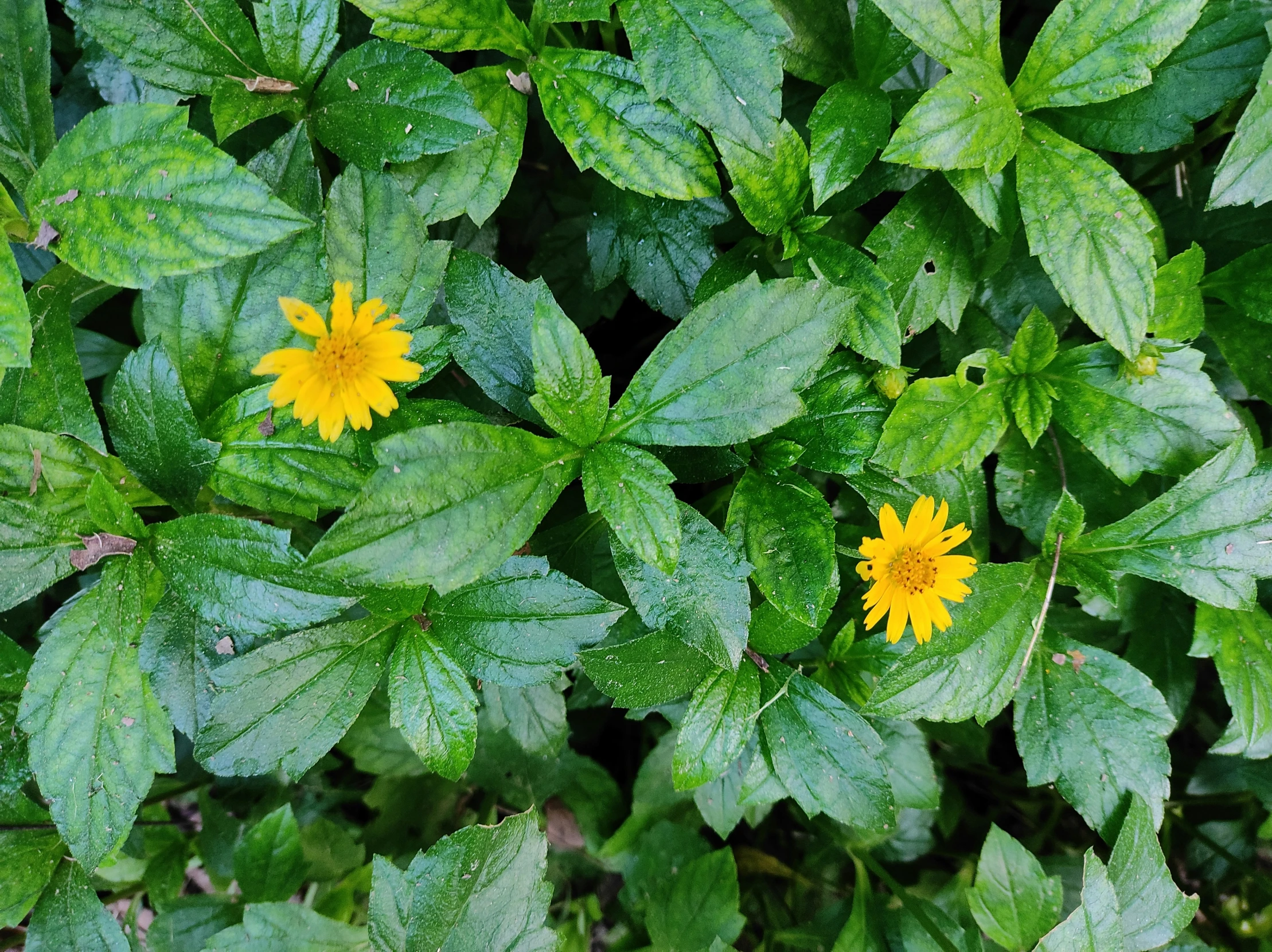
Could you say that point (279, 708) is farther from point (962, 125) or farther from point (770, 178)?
point (962, 125)

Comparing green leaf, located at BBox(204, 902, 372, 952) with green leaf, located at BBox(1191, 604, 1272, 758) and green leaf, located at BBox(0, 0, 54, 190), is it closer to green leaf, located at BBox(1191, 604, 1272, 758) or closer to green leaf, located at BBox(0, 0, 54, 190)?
green leaf, located at BBox(0, 0, 54, 190)

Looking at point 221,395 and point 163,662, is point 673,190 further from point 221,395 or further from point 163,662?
point 163,662

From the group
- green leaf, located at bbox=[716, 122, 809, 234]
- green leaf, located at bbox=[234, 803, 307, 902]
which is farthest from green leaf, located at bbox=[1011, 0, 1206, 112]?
green leaf, located at bbox=[234, 803, 307, 902]

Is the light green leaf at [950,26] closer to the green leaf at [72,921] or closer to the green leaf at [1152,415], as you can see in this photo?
the green leaf at [1152,415]

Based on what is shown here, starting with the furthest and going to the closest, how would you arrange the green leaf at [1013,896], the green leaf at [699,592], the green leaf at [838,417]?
the green leaf at [1013,896] → the green leaf at [838,417] → the green leaf at [699,592]

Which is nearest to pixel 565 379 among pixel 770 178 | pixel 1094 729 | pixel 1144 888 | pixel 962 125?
pixel 770 178

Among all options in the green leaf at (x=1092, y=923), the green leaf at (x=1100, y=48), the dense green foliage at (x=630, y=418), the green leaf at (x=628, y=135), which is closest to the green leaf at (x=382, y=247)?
the dense green foliage at (x=630, y=418)

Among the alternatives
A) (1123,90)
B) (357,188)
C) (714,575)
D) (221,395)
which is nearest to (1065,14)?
(1123,90)
